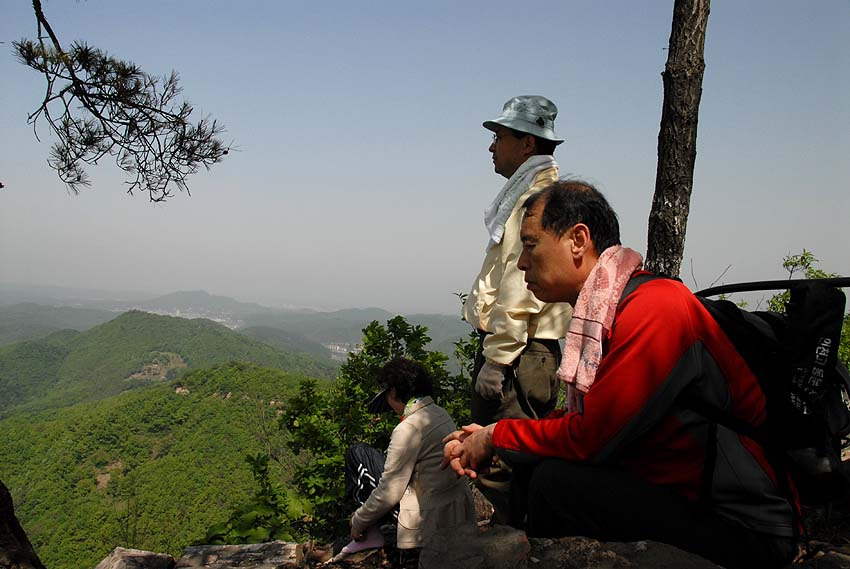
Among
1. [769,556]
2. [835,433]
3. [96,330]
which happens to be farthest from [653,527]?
[96,330]

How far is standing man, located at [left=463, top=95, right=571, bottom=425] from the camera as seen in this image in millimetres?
2555

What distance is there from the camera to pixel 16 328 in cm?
12825

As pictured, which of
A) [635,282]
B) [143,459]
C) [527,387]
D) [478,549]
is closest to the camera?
[635,282]

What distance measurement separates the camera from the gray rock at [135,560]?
3014 mm

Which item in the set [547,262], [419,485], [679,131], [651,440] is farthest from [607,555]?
[679,131]

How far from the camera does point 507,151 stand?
300cm

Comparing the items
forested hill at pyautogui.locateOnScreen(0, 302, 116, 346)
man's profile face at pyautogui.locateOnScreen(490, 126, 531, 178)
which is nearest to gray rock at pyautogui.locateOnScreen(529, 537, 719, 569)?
man's profile face at pyautogui.locateOnScreen(490, 126, 531, 178)

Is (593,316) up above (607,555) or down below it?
above

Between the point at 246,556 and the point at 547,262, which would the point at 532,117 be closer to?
the point at 547,262

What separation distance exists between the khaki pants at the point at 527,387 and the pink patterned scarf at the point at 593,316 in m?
0.79

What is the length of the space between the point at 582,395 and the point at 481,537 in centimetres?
65

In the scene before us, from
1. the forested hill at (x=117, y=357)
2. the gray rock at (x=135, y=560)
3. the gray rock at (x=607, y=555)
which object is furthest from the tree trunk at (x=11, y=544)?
the forested hill at (x=117, y=357)

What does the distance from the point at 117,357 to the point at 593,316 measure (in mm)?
68079

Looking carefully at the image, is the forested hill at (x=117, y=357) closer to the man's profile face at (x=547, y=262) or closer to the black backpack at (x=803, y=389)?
the man's profile face at (x=547, y=262)
